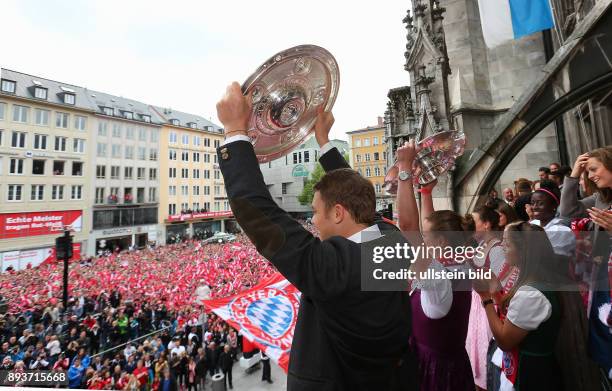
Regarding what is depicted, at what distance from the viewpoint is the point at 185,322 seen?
1176cm

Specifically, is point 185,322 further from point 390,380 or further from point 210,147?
point 210,147

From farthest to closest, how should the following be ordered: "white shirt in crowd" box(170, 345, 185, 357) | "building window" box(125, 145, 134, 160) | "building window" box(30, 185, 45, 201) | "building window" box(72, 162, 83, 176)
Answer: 1. "building window" box(125, 145, 134, 160)
2. "building window" box(72, 162, 83, 176)
3. "building window" box(30, 185, 45, 201)
4. "white shirt in crowd" box(170, 345, 185, 357)

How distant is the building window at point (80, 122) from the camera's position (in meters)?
36.4

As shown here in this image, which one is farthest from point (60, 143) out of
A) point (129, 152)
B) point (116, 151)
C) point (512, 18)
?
point (512, 18)

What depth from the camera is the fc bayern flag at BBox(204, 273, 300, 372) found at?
4.07 meters

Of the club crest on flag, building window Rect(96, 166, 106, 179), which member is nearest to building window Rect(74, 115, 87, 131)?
building window Rect(96, 166, 106, 179)

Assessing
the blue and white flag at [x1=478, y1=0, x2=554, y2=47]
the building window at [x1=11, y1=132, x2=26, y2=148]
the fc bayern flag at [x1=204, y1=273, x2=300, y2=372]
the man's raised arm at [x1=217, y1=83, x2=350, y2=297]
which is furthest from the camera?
the building window at [x1=11, y1=132, x2=26, y2=148]

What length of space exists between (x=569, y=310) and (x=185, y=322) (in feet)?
39.0

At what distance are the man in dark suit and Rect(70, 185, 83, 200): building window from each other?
42.8 m

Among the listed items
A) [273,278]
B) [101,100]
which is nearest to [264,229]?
[273,278]

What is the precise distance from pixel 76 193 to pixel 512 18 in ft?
139

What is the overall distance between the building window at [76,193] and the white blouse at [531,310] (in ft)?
142

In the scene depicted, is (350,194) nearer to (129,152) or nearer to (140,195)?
(129,152)

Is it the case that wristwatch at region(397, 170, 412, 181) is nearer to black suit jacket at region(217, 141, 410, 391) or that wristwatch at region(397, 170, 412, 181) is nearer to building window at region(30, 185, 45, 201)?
black suit jacket at region(217, 141, 410, 391)
